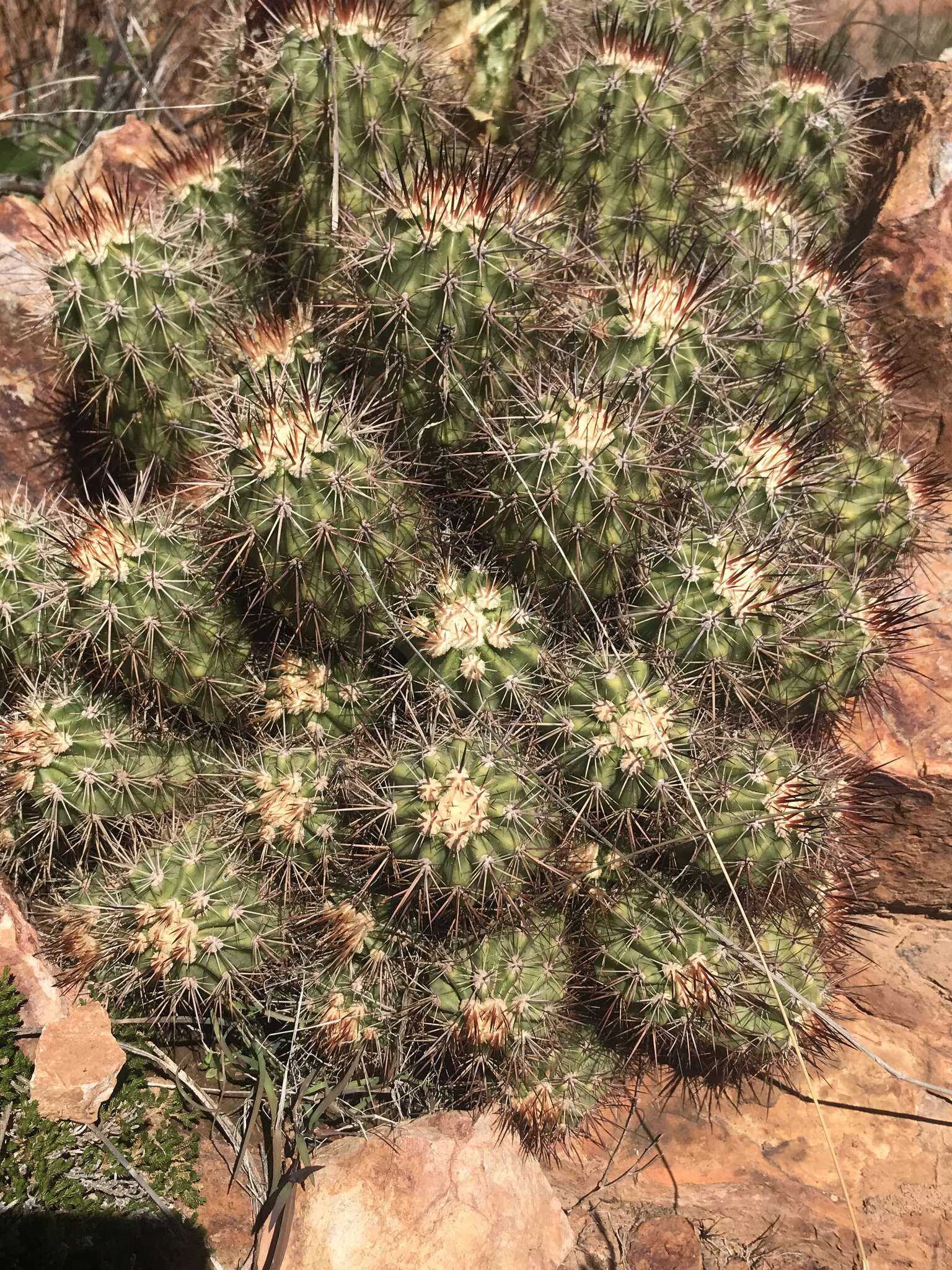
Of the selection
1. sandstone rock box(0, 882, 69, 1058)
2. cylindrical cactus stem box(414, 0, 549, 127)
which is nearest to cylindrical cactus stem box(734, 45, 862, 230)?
cylindrical cactus stem box(414, 0, 549, 127)

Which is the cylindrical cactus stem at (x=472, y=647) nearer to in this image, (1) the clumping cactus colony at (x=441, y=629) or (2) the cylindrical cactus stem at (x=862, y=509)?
(1) the clumping cactus colony at (x=441, y=629)

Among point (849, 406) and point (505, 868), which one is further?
point (849, 406)

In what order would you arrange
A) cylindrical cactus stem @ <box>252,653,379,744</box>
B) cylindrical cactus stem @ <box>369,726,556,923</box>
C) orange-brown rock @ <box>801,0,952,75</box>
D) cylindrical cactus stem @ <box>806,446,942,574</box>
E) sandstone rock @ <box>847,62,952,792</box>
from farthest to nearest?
orange-brown rock @ <box>801,0,952,75</box>, sandstone rock @ <box>847,62,952,792</box>, cylindrical cactus stem @ <box>806,446,942,574</box>, cylindrical cactus stem @ <box>252,653,379,744</box>, cylindrical cactus stem @ <box>369,726,556,923</box>

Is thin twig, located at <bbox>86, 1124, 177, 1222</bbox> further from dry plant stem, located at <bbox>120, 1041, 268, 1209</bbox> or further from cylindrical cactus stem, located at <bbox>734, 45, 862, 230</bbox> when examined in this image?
cylindrical cactus stem, located at <bbox>734, 45, 862, 230</bbox>

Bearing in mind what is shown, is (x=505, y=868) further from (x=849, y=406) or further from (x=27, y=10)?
(x=27, y=10)

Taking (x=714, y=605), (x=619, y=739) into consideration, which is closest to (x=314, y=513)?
(x=619, y=739)

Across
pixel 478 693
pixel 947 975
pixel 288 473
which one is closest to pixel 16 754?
pixel 288 473

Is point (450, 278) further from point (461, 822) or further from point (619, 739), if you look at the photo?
point (461, 822)
